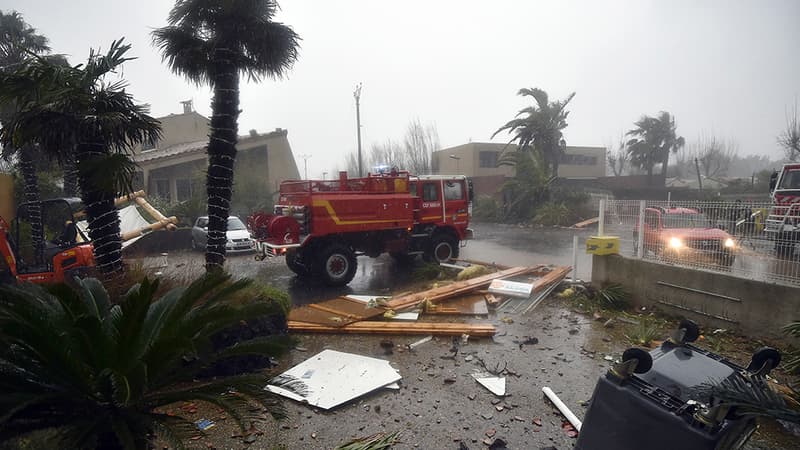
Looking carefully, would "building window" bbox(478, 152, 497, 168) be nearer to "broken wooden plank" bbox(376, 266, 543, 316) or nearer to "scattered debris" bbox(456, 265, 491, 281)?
"scattered debris" bbox(456, 265, 491, 281)

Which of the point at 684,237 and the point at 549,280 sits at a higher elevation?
the point at 684,237

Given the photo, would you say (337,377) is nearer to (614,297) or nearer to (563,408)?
(563,408)

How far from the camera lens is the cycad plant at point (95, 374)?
7.36 feet

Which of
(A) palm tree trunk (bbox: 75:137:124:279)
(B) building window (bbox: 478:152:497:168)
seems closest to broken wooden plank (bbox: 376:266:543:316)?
(A) palm tree trunk (bbox: 75:137:124:279)

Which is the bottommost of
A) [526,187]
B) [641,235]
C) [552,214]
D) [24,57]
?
[552,214]

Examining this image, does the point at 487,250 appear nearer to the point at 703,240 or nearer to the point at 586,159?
the point at 703,240

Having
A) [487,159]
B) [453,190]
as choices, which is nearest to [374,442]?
[453,190]

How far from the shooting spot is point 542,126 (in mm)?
25688

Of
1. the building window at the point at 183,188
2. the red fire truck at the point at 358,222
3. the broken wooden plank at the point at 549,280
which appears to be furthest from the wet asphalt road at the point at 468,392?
the building window at the point at 183,188

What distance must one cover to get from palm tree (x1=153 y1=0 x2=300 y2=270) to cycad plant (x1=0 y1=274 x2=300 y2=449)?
334 centimetres

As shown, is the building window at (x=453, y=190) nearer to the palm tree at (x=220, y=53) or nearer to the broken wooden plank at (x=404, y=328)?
the broken wooden plank at (x=404, y=328)

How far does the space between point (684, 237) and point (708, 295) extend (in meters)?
0.99

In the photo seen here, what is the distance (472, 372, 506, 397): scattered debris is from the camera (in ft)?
14.4

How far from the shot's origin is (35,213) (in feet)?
35.9
